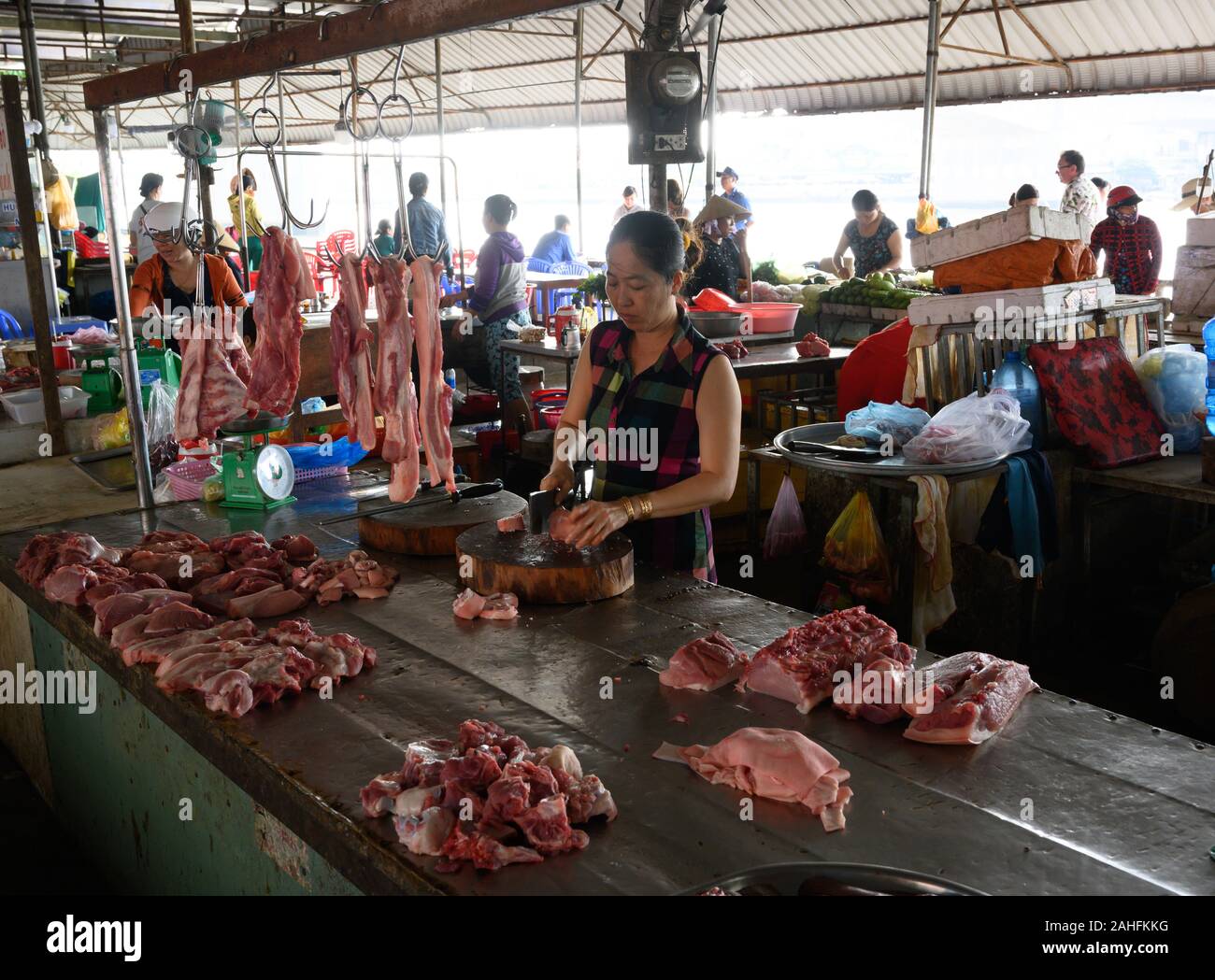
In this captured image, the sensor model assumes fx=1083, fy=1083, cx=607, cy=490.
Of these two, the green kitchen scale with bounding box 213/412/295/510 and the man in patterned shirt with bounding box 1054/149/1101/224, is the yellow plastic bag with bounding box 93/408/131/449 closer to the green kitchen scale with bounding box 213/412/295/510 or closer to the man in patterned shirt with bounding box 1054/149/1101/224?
the green kitchen scale with bounding box 213/412/295/510

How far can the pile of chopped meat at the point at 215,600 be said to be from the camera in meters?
2.53

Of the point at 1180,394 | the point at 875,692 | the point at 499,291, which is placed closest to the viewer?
the point at 875,692

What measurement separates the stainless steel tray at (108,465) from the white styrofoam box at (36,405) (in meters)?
0.43

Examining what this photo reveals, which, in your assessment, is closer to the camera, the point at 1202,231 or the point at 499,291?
the point at 1202,231

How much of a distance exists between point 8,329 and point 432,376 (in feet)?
23.4

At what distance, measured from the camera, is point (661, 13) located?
12.5 feet

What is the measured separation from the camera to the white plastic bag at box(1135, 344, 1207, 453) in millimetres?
5598

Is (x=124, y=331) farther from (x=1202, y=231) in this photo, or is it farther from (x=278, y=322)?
(x=1202, y=231)

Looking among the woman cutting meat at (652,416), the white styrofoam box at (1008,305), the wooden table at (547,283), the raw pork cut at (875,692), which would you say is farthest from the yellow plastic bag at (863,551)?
the wooden table at (547,283)

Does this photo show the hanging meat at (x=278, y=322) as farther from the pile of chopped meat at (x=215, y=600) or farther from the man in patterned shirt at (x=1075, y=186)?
the man in patterned shirt at (x=1075, y=186)

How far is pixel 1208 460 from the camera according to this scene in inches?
194

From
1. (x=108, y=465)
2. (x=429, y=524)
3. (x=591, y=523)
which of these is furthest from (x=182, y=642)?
(x=108, y=465)

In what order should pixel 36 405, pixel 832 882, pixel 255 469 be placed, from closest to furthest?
pixel 832 882 < pixel 255 469 < pixel 36 405
